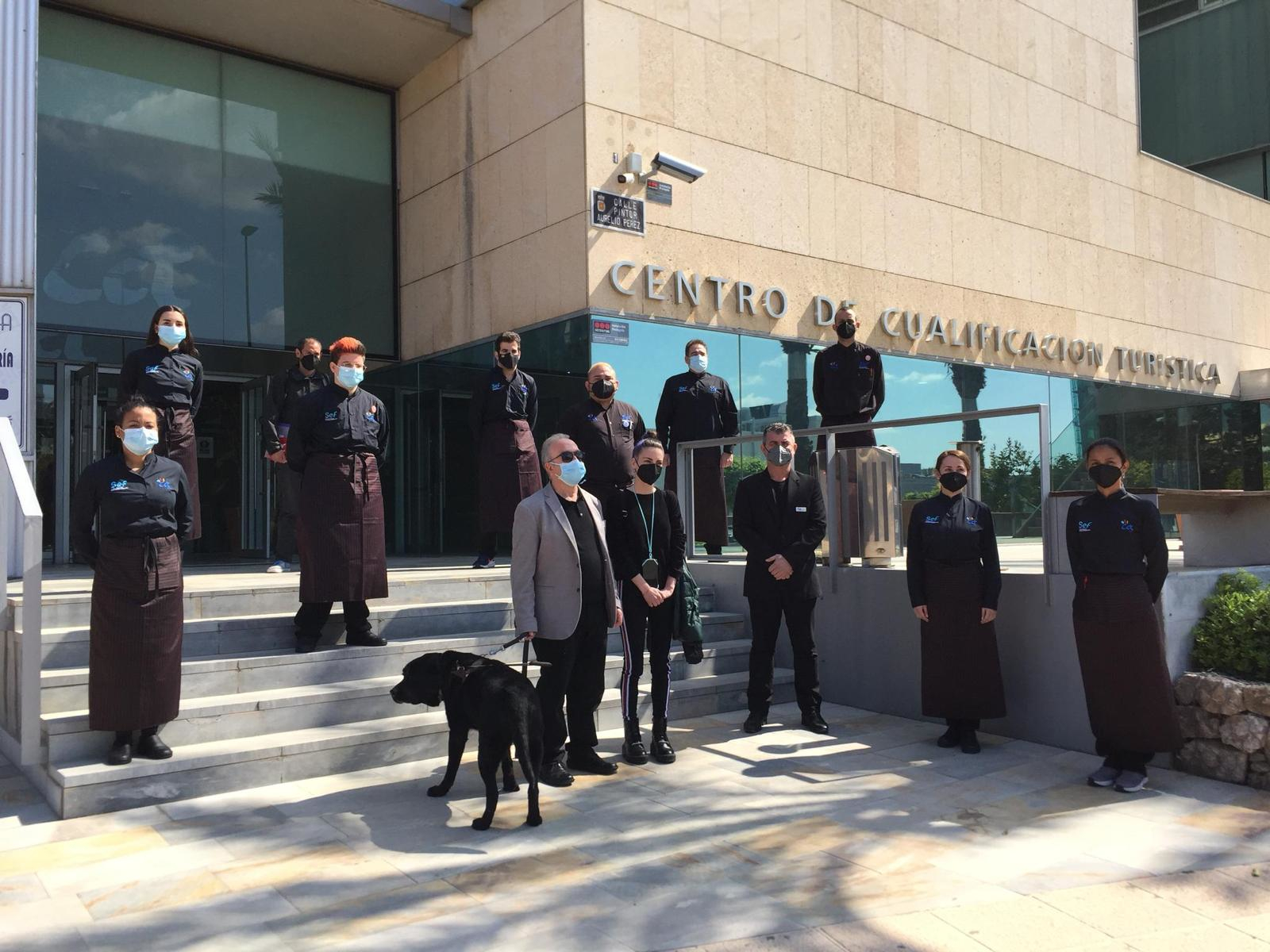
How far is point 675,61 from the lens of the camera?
10.9 metres

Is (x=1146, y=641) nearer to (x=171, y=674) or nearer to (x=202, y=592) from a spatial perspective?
(x=171, y=674)

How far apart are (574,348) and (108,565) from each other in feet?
18.4

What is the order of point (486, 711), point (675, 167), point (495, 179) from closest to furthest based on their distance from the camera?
point (486, 711) → point (675, 167) → point (495, 179)

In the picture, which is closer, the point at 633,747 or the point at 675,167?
the point at 633,747

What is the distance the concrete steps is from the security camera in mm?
4915

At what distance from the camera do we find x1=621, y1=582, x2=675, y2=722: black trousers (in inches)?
238

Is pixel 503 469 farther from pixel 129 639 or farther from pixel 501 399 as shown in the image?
pixel 129 639

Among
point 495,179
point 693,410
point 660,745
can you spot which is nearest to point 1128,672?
point 660,745

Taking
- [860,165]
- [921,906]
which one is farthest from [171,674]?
[860,165]

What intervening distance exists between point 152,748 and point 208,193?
785cm

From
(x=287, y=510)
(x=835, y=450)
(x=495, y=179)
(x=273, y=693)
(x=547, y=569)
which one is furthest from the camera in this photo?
(x=495, y=179)

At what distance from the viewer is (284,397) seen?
315 inches

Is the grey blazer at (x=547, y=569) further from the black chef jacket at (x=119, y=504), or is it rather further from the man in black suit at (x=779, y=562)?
the black chef jacket at (x=119, y=504)

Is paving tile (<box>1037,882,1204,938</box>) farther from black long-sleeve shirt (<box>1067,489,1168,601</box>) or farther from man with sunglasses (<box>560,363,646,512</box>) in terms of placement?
man with sunglasses (<box>560,363,646,512</box>)
